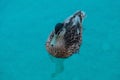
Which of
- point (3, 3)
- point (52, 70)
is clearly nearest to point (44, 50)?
point (52, 70)

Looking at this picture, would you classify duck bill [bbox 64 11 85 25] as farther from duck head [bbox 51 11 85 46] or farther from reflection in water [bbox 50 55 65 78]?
reflection in water [bbox 50 55 65 78]

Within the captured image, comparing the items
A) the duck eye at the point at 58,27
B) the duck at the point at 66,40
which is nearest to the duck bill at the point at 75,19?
the duck at the point at 66,40

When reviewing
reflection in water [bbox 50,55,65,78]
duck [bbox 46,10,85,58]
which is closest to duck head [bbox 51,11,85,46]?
duck [bbox 46,10,85,58]

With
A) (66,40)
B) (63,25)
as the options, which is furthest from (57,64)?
(63,25)

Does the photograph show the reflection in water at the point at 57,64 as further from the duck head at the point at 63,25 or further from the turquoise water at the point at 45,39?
the duck head at the point at 63,25

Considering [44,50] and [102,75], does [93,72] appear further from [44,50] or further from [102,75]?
[44,50]

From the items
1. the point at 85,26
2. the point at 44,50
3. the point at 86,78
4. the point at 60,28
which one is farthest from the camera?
the point at 85,26

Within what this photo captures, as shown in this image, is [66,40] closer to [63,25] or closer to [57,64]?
[63,25]
